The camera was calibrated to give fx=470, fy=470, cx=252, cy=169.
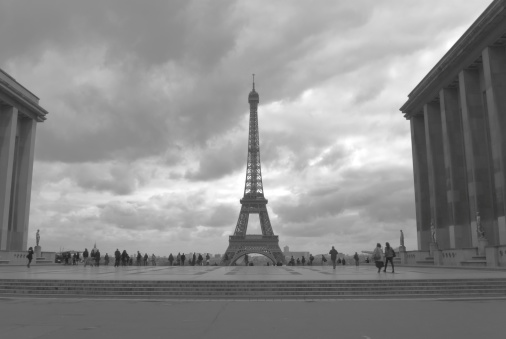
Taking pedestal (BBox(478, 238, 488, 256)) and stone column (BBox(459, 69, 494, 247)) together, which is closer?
pedestal (BBox(478, 238, 488, 256))

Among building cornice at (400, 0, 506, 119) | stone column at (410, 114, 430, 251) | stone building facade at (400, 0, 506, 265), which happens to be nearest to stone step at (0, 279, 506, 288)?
stone building facade at (400, 0, 506, 265)

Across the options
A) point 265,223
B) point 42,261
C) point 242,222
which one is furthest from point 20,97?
point 265,223

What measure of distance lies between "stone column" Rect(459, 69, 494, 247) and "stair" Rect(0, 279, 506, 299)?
26.8 meters

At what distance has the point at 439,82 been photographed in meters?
52.5

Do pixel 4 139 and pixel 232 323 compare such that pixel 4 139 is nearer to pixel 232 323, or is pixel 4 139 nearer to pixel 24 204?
pixel 24 204

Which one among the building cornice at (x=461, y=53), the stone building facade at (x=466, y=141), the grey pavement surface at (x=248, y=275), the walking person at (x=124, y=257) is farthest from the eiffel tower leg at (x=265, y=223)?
the grey pavement surface at (x=248, y=275)

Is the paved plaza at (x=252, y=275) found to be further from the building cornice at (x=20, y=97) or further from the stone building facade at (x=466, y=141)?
the building cornice at (x=20, y=97)

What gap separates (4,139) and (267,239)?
185 feet

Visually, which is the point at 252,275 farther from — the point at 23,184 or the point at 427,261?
the point at 23,184

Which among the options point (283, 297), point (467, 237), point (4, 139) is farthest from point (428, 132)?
point (4, 139)

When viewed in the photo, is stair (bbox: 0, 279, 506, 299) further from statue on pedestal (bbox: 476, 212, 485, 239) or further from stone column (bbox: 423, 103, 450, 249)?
stone column (bbox: 423, 103, 450, 249)

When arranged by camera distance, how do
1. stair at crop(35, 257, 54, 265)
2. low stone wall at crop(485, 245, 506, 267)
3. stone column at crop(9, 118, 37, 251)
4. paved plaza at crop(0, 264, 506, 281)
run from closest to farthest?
paved plaza at crop(0, 264, 506, 281), low stone wall at crop(485, 245, 506, 267), stair at crop(35, 257, 54, 265), stone column at crop(9, 118, 37, 251)

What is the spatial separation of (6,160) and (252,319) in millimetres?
48554

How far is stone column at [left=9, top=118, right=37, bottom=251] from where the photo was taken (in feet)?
183
